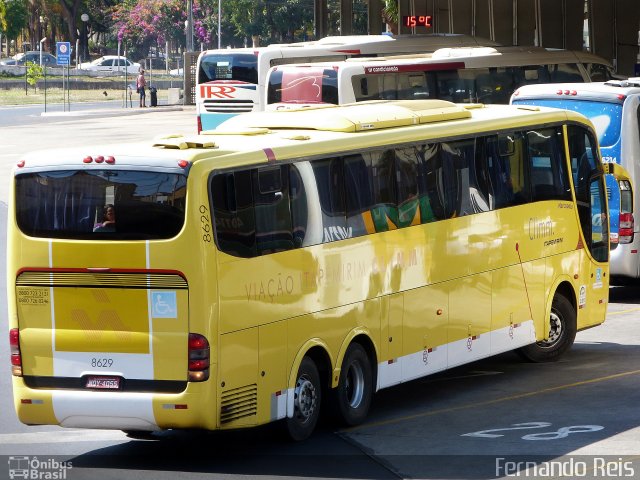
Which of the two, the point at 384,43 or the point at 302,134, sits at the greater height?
the point at 384,43

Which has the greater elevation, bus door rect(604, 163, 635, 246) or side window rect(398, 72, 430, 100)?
side window rect(398, 72, 430, 100)

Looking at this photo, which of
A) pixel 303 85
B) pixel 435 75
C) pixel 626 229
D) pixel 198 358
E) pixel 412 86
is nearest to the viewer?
pixel 198 358

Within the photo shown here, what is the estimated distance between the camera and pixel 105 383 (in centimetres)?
1110

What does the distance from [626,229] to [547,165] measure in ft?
14.7

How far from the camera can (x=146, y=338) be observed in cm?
1100

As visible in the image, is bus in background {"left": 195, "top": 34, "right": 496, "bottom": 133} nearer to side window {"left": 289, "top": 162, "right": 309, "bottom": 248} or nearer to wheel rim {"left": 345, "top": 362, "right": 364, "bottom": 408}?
wheel rim {"left": 345, "top": 362, "right": 364, "bottom": 408}

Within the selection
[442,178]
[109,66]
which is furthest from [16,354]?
[109,66]

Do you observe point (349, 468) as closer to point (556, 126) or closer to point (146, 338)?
point (146, 338)

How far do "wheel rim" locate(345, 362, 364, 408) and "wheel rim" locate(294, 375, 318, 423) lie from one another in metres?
0.66

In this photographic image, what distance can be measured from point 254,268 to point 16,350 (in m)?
→ 1.99

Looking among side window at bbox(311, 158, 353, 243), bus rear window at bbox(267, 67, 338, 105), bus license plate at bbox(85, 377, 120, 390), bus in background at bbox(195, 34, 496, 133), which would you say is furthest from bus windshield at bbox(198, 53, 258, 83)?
bus license plate at bbox(85, 377, 120, 390)

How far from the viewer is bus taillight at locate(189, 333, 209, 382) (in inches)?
429

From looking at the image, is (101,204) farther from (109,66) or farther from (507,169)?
(109,66)

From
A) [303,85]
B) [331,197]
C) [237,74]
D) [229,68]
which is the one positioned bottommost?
[331,197]
